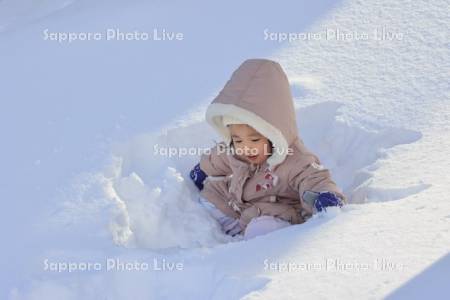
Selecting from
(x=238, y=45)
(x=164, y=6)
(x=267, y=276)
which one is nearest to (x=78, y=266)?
(x=267, y=276)

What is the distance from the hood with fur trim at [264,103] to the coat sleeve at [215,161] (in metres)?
0.29

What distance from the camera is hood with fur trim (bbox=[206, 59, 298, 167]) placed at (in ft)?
9.78

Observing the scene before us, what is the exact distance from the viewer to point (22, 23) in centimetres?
465

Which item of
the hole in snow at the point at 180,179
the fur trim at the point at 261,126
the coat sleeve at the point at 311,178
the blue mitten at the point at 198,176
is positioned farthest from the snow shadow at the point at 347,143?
the blue mitten at the point at 198,176

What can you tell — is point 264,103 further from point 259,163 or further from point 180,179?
point 180,179

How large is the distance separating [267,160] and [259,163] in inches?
2.7

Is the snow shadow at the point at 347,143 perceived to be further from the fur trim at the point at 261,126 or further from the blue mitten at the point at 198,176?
the blue mitten at the point at 198,176

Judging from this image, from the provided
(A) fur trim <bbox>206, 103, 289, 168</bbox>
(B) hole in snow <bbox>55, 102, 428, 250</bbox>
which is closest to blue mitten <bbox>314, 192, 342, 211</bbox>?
(B) hole in snow <bbox>55, 102, 428, 250</bbox>

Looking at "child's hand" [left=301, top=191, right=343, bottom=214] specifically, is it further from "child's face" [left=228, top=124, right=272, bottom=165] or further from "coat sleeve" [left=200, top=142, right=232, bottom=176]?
"coat sleeve" [left=200, top=142, right=232, bottom=176]

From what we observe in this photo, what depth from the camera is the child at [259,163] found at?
2988 millimetres

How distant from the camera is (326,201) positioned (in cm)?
284

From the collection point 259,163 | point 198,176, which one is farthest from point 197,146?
point 259,163

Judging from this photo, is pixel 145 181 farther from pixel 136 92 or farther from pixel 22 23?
pixel 22 23

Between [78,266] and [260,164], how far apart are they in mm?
809
